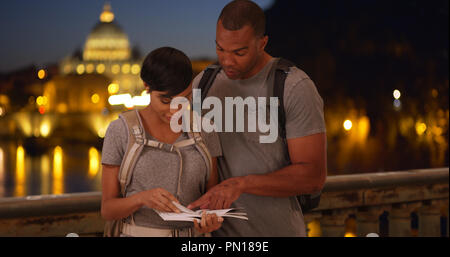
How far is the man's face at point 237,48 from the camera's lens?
253 cm

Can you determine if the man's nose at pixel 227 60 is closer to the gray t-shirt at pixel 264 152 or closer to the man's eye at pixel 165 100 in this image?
the gray t-shirt at pixel 264 152

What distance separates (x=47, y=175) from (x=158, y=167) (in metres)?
51.8

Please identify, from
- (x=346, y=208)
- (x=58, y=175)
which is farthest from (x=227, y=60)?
(x=58, y=175)

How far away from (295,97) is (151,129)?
0.53 metres

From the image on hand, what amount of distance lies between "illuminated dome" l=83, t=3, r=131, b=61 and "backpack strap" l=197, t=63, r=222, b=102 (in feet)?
422

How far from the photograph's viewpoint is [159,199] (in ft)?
7.33

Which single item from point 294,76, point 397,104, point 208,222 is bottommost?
point 208,222

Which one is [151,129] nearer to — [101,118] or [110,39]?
[101,118]

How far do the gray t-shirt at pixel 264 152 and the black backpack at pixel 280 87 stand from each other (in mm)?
18

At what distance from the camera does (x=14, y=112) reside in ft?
366

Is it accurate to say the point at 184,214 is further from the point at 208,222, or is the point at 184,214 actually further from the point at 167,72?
the point at 167,72

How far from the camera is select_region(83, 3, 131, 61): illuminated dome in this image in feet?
428

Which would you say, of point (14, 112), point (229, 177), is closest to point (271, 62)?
point (229, 177)
